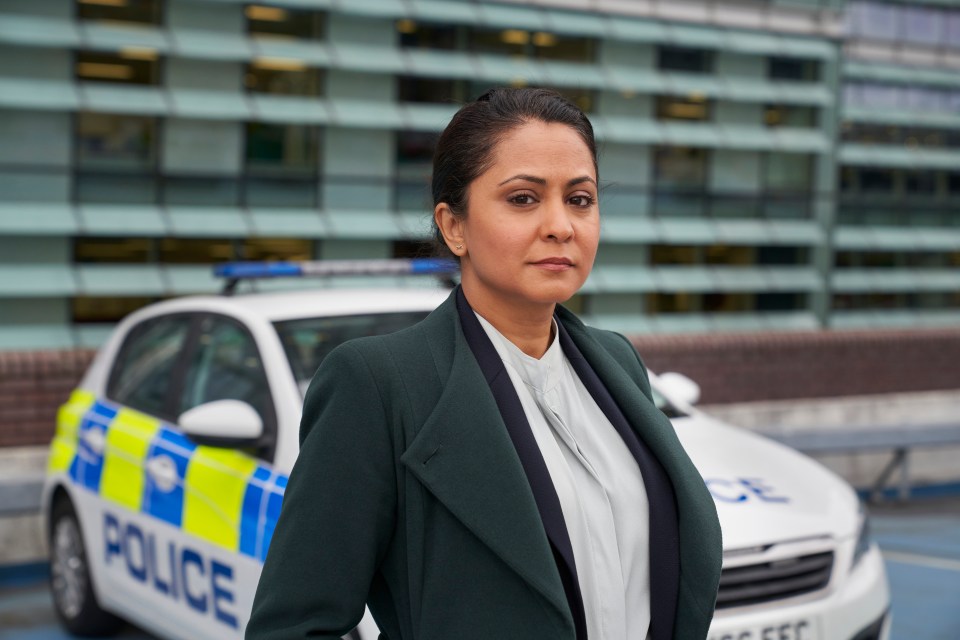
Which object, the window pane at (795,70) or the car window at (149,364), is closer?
the car window at (149,364)

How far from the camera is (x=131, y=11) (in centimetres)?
1623

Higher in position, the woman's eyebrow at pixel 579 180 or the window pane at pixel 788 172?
the woman's eyebrow at pixel 579 180

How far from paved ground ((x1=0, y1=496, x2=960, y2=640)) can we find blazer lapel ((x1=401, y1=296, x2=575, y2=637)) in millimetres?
4434

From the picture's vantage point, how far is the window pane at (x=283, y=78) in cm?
1722

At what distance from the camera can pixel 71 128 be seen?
1595 centimetres

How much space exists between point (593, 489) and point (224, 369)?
3.32 metres

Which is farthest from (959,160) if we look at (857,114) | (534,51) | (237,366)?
(237,366)

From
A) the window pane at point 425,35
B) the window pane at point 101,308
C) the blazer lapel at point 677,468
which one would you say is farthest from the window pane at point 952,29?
the blazer lapel at point 677,468

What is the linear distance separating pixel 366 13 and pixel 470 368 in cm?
1670

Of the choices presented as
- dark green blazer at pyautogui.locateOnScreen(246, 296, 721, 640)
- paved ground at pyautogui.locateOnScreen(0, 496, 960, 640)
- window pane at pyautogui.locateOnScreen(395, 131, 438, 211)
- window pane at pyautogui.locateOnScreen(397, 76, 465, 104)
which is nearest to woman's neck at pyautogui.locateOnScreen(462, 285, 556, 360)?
dark green blazer at pyautogui.locateOnScreen(246, 296, 721, 640)

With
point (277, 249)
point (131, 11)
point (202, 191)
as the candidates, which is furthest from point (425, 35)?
point (131, 11)

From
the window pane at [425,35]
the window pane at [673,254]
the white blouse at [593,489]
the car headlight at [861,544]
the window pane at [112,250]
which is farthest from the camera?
the window pane at [673,254]

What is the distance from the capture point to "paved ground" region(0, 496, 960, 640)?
615cm

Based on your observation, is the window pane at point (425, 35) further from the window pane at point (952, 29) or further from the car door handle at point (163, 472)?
the car door handle at point (163, 472)
